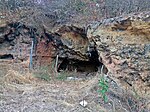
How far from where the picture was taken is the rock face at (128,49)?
3.95m

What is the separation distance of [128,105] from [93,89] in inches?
24.6

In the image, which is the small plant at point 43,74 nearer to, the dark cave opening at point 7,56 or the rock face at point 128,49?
the dark cave opening at point 7,56

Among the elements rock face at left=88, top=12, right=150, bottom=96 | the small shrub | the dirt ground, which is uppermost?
rock face at left=88, top=12, right=150, bottom=96

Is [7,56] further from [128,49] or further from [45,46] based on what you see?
[128,49]

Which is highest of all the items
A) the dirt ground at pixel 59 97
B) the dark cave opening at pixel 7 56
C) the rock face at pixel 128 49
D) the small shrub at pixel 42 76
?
the rock face at pixel 128 49

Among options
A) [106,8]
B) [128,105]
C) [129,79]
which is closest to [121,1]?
[106,8]

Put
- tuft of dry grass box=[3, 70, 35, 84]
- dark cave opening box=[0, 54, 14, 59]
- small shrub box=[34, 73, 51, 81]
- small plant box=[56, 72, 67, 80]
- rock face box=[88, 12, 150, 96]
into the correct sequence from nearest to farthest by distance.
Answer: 1. rock face box=[88, 12, 150, 96]
2. tuft of dry grass box=[3, 70, 35, 84]
3. small shrub box=[34, 73, 51, 81]
4. small plant box=[56, 72, 67, 80]
5. dark cave opening box=[0, 54, 14, 59]

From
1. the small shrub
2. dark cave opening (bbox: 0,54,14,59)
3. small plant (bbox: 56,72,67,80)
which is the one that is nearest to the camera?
the small shrub

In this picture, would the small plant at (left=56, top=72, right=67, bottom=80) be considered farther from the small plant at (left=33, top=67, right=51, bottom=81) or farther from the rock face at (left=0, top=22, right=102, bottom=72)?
the rock face at (left=0, top=22, right=102, bottom=72)

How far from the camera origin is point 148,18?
13.1 ft

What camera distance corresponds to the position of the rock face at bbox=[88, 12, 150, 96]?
13.0ft

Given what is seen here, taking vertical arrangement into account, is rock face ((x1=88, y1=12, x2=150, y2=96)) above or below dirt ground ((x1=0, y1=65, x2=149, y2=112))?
above

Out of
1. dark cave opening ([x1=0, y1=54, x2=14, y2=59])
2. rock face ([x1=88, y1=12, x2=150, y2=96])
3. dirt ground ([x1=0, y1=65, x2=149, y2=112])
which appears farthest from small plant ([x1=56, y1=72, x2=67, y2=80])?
dark cave opening ([x1=0, y1=54, x2=14, y2=59])

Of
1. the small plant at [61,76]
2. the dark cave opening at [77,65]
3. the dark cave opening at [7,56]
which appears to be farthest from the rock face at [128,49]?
the dark cave opening at [7,56]
